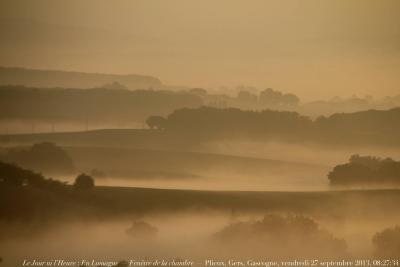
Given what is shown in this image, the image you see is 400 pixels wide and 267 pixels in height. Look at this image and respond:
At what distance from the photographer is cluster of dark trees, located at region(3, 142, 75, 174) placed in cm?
290

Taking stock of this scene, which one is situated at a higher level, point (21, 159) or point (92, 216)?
point (21, 159)

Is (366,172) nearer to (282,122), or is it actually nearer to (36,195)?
(282,122)

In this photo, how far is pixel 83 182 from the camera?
2904mm

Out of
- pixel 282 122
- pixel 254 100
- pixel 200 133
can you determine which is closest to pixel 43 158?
pixel 200 133

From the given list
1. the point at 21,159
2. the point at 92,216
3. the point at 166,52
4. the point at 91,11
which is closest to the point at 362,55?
the point at 166,52

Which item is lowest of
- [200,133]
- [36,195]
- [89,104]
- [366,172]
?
[36,195]

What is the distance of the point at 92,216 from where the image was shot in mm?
2875

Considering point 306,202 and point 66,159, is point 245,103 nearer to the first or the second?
point 306,202

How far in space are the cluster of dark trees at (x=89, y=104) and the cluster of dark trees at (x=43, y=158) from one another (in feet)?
0.52

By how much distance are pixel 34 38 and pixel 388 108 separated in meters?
1.88

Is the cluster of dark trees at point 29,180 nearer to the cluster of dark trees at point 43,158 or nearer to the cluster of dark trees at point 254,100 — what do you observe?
the cluster of dark trees at point 43,158

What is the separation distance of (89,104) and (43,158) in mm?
363

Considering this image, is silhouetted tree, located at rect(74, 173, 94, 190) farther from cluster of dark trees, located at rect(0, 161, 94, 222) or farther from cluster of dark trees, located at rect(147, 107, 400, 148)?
cluster of dark trees, located at rect(147, 107, 400, 148)

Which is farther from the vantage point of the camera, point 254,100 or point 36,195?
point 254,100
